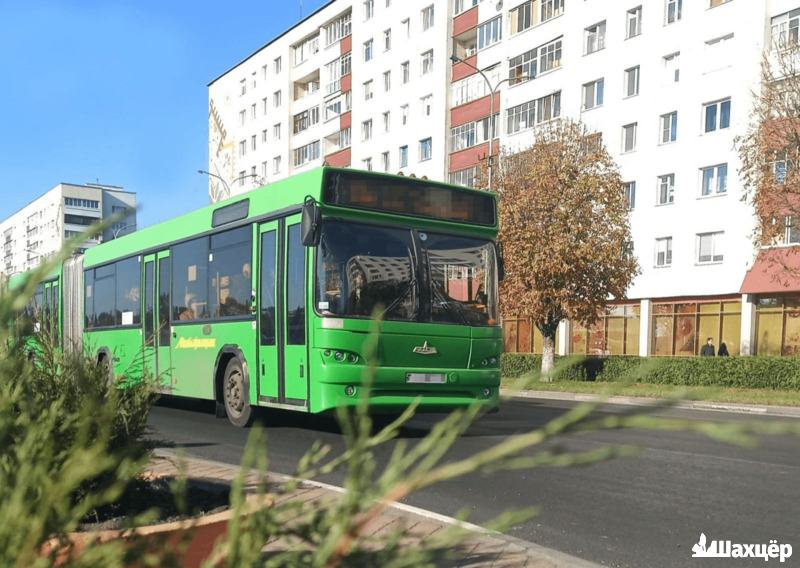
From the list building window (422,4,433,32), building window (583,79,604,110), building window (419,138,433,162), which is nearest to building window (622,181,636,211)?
building window (583,79,604,110)

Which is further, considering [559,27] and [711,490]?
[559,27]

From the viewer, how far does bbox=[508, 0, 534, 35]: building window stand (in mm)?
40594

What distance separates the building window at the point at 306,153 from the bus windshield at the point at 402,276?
51713mm

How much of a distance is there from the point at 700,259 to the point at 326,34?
126ft

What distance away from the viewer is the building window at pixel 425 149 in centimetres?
4734

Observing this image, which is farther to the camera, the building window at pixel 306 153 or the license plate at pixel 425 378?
the building window at pixel 306 153

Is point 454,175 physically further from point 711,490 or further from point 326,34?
point 711,490

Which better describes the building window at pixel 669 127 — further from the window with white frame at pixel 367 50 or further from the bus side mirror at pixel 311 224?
the bus side mirror at pixel 311 224

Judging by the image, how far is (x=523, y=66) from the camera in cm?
4078

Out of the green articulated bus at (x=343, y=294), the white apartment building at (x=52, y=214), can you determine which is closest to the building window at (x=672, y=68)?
the green articulated bus at (x=343, y=294)

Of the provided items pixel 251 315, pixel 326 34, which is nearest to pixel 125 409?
pixel 251 315

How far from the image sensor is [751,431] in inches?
38.5

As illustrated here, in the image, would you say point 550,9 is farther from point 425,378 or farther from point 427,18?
point 425,378

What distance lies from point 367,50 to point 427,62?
25.4 ft
